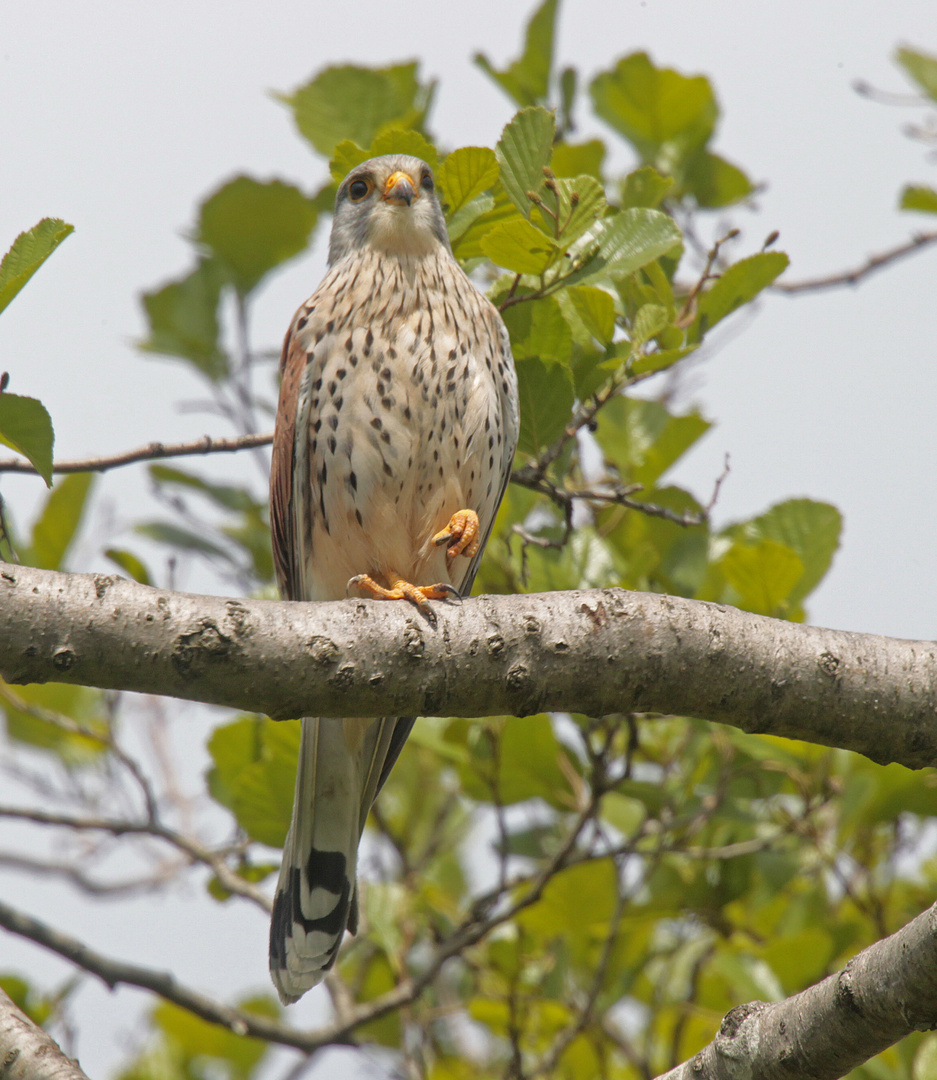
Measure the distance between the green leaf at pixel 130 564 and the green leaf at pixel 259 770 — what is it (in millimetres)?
565

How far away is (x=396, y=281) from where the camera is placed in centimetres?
338

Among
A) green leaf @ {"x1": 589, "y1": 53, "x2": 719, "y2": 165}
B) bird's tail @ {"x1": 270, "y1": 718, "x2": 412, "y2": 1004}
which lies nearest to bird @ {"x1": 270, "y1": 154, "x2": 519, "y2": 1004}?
bird's tail @ {"x1": 270, "y1": 718, "x2": 412, "y2": 1004}

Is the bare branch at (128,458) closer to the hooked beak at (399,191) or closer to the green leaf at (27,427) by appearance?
the green leaf at (27,427)

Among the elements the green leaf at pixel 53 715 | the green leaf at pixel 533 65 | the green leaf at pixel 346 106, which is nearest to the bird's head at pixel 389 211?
the green leaf at pixel 346 106

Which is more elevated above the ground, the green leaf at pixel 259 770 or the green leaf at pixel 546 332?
the green leaf at pixel 546 332

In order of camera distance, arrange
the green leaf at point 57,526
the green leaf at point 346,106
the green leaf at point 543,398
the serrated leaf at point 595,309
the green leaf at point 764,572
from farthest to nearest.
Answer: the green leaf at point 57,526 < the green leaf at point 346,106 < the green leaf at point 764,572 < the green leaf at point 543,398 < the serrated leaf at point 595,309

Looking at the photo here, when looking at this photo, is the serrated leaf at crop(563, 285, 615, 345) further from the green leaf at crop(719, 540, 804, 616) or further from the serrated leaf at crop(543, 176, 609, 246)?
the green leaf at crop(719, 540, 804, 616)

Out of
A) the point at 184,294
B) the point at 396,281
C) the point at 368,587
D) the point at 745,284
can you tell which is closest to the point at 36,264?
the point at 368,587

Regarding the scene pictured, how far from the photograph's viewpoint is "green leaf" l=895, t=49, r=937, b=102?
4.24 m

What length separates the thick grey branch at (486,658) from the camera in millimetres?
1827

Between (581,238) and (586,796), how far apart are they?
6.27 feet

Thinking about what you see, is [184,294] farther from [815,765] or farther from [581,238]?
[815,765]

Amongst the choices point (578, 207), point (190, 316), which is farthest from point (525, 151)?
point (190, 316)

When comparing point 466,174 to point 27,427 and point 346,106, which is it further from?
point 27,427
